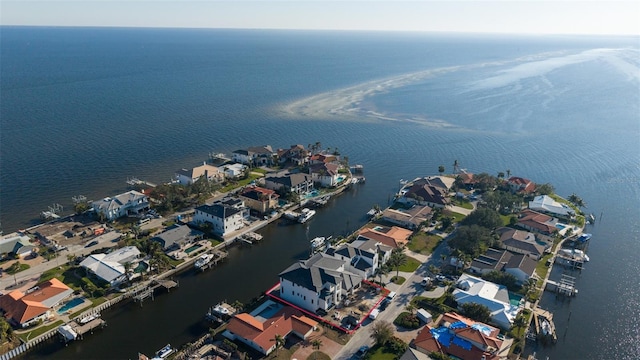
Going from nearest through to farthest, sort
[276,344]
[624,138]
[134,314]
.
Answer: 1. [276,344]
2. [134,314]
3. [624,138]

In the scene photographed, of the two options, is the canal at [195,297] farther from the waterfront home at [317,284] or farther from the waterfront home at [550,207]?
the waterfront home at [550,207]

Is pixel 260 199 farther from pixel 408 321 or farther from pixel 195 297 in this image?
→ pixel 408 321

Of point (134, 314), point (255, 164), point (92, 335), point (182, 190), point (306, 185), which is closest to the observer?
point (92, 335)

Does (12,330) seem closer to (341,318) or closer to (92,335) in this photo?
(92,335)

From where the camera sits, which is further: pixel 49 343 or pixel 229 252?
pixel 229 252

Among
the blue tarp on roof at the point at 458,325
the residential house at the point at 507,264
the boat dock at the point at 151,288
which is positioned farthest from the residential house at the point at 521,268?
the boat dock at the point at 151,288

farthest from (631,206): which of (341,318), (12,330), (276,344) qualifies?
(12,330)
